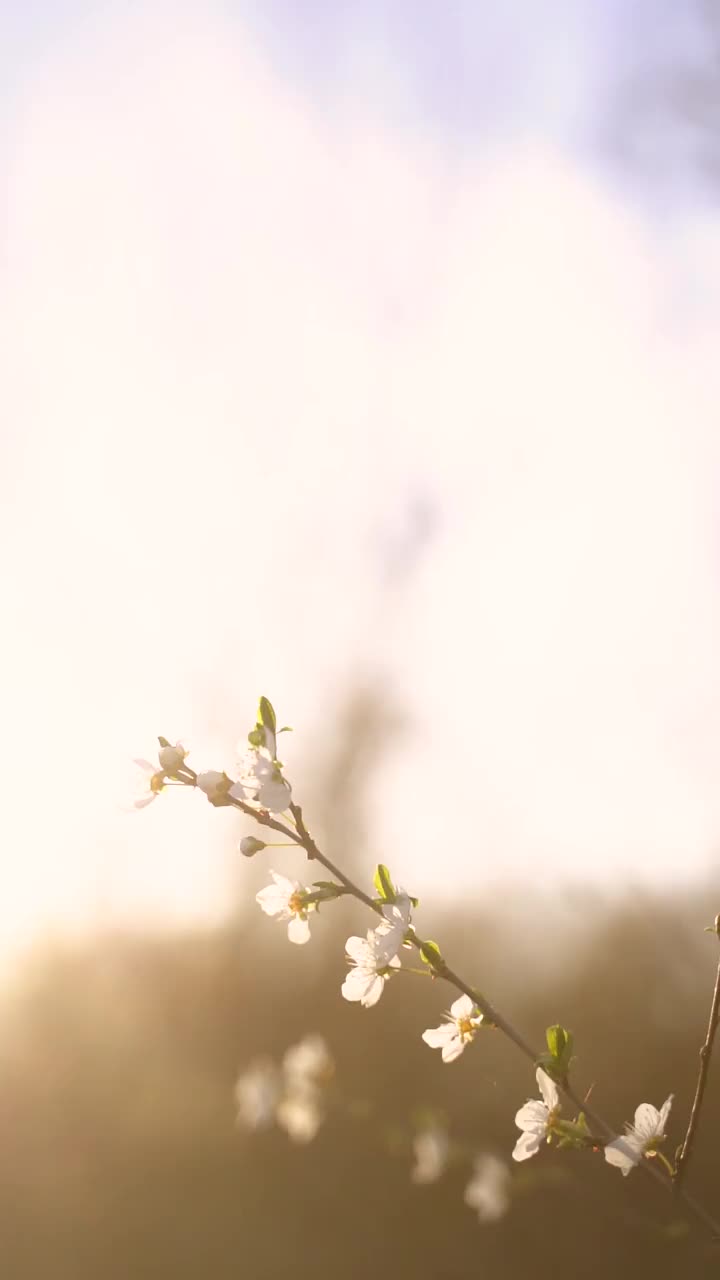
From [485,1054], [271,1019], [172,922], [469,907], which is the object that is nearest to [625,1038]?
[485,1054]

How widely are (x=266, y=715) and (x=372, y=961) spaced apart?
38cm

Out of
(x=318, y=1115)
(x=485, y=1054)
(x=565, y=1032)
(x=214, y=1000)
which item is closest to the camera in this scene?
(x=565, y=1032)

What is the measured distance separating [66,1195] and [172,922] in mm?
2130

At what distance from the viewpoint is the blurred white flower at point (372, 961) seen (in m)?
1.10

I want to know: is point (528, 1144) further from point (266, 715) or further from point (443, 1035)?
point (266, 715)

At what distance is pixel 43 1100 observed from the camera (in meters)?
6.77

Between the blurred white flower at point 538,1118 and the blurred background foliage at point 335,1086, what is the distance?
13.2 ft

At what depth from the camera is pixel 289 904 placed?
4.21 ft

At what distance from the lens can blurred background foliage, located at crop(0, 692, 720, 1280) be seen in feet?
18.0

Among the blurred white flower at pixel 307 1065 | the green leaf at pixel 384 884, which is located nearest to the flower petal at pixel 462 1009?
the green leaf at pixel 384 884

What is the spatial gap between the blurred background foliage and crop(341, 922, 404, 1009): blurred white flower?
405cm

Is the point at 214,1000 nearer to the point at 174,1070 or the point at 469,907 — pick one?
the point at 174,1070

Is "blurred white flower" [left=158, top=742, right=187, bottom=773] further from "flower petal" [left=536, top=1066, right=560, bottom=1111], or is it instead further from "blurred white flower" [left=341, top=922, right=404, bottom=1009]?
"flower petal" [left=536, top=1066, right=560, bottom=1111]

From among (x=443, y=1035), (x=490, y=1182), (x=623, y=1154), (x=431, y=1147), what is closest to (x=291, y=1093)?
(x=431, y=1147)
